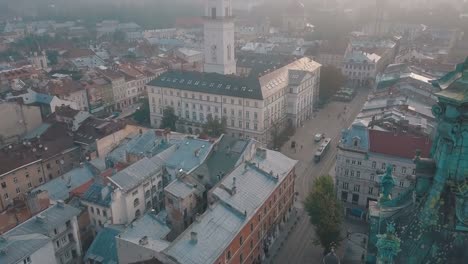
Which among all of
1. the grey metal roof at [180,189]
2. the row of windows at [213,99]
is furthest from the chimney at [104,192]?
the row of windows at [213,99]

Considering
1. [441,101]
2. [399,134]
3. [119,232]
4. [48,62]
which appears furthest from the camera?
[48,62]

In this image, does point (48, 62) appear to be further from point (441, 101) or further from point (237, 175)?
point (441, 101)

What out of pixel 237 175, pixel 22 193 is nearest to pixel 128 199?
pixel 237 175

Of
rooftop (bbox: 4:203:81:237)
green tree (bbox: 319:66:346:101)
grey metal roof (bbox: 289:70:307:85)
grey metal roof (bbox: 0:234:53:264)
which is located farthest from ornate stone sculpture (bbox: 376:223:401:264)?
green tree (bbox: 319:66:346:101)

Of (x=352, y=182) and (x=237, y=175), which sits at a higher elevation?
(x=237, y=175)

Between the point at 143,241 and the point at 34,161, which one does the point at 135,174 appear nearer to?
the point at 143,241

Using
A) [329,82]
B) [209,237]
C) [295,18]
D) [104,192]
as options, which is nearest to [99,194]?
[104,192]

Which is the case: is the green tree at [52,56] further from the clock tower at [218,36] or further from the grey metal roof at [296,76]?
the grey metal roof at [296,76]

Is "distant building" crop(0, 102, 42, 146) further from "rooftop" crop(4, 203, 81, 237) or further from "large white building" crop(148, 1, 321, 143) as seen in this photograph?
"rooftop" crop(4, 203, 81, 237)
